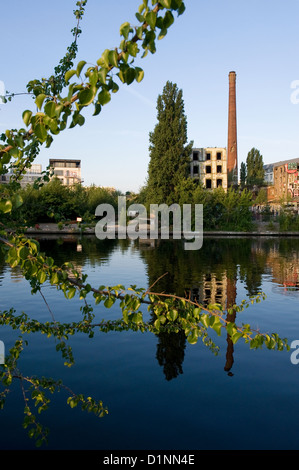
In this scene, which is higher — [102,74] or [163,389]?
[102,74]

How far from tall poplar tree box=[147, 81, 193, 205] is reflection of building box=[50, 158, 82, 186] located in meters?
75.1

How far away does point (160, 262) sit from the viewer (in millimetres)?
30703

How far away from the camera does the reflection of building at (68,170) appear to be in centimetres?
14162

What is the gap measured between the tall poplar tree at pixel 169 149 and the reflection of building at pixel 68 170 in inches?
2957

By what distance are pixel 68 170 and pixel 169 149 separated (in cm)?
8102

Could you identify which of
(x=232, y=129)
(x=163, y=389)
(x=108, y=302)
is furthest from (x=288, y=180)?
(x=108, y=302)

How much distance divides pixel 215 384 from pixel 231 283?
13.5 m

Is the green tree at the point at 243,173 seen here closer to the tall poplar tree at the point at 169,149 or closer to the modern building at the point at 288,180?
the modern building at the point at 288,180

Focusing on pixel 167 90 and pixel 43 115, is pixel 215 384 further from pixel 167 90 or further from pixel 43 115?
pixel 167 90

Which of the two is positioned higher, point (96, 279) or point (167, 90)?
point (167, 90)

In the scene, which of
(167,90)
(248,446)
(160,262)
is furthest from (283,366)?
(167,90)

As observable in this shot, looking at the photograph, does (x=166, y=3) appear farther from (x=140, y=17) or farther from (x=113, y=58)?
(x=113, y=58)

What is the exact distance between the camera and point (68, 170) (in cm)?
14312
